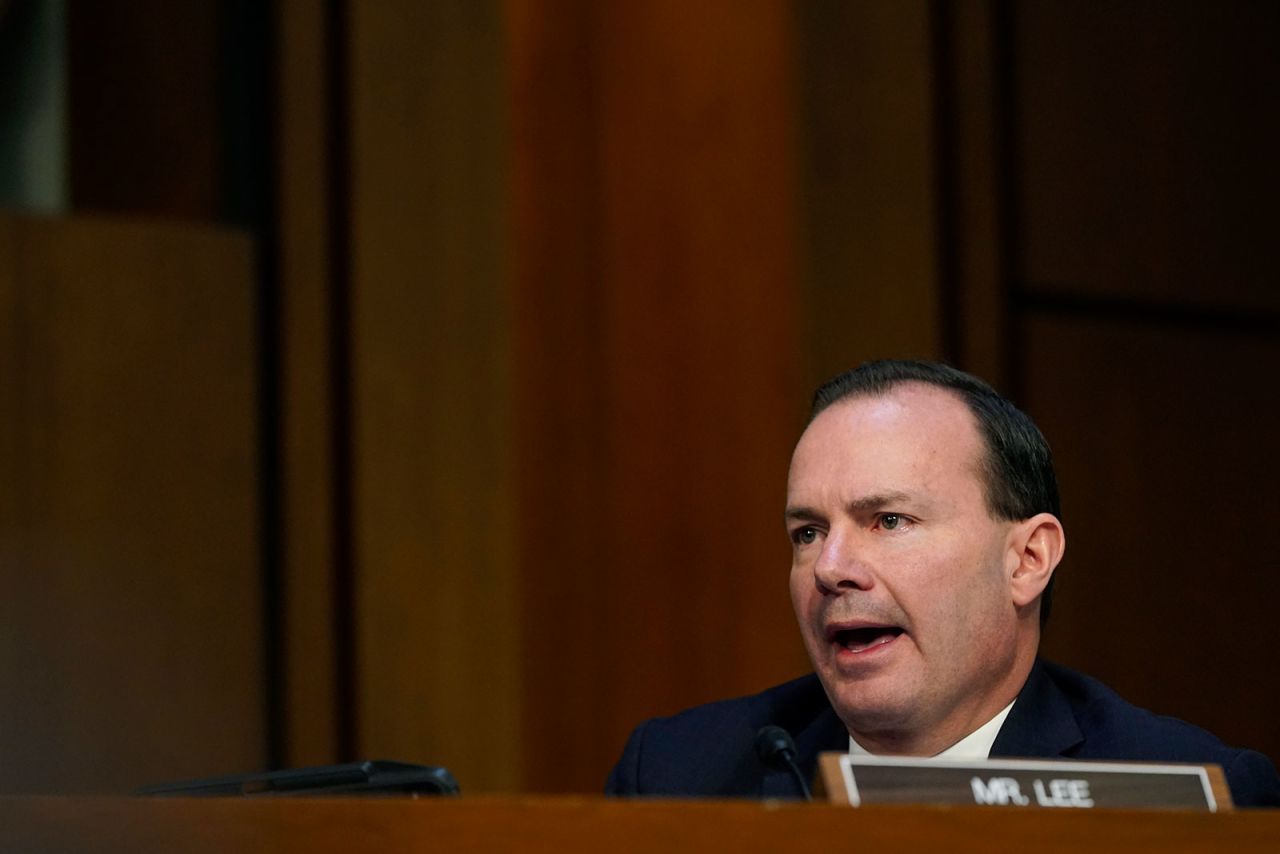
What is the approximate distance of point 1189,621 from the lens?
404 cm

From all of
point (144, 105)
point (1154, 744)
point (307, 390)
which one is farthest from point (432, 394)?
point (1154, 744)

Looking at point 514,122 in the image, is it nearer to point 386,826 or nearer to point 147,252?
point 147,252

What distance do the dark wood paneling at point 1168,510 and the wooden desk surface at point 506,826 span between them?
2767 millimetres

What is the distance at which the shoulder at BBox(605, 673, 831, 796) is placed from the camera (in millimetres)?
2166

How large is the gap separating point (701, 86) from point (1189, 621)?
1578mm

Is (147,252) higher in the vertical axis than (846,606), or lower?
higher

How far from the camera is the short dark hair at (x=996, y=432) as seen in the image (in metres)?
2.04

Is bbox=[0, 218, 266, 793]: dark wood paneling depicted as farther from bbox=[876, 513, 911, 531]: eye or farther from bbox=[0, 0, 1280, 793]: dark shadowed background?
bbox=[876, 513, 911, 531]: eye

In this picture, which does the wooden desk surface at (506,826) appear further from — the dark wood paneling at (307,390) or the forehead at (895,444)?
the dark wood paneling at (307,390)

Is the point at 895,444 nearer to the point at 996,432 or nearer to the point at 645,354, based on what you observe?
the point at 996,432

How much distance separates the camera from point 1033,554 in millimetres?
2082

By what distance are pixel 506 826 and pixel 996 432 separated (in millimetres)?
1074

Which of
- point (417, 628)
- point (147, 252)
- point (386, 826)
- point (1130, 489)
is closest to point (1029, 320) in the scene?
point (1130, 489)

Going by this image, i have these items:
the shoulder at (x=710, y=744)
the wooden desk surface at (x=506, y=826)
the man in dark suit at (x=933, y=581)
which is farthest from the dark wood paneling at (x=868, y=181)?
the wooden desk surface at (x=506, y=826)
